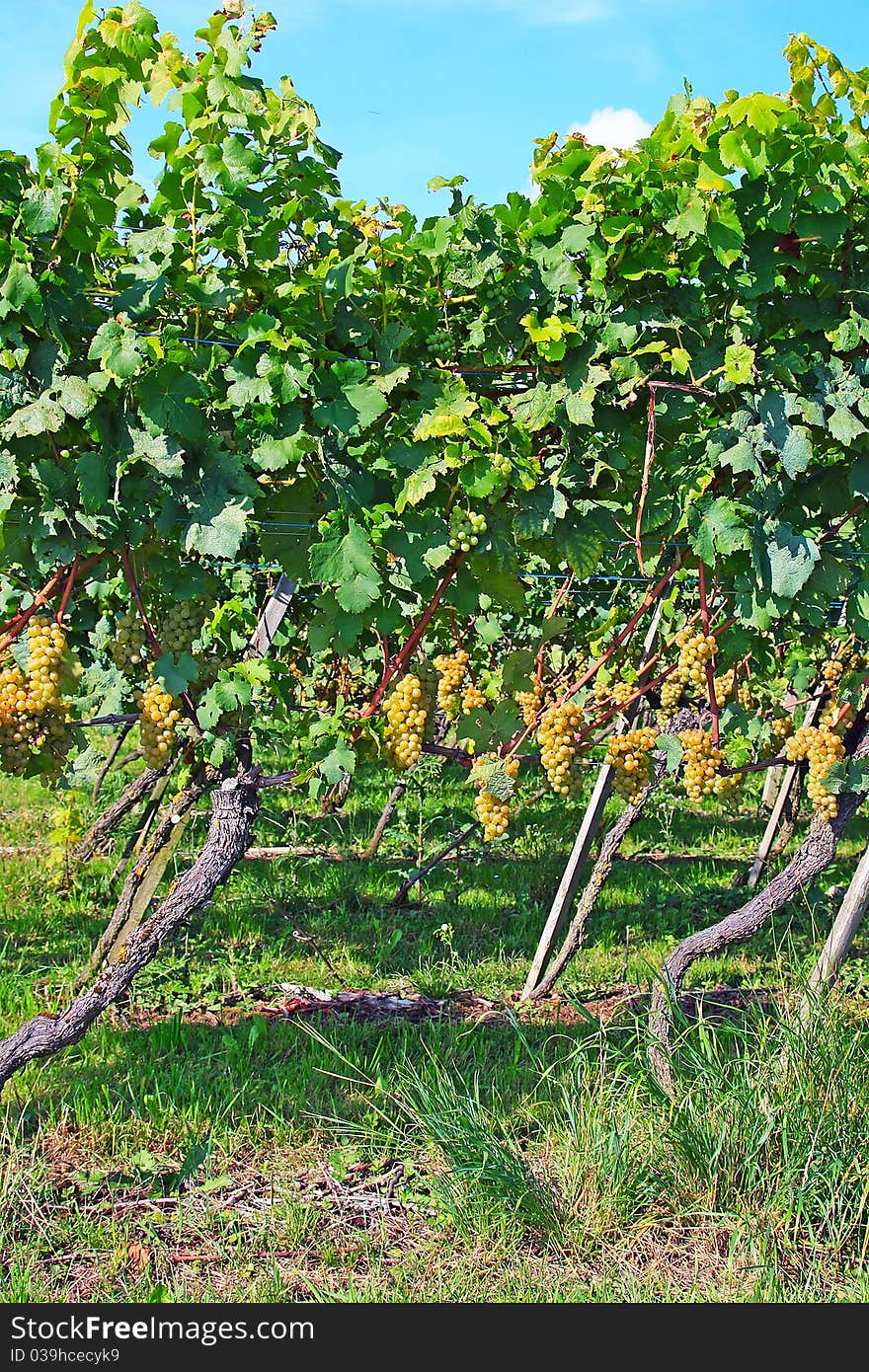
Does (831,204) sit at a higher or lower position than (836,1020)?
higher

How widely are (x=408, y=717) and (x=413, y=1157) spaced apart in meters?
1.42

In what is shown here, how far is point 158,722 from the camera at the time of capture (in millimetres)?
3031

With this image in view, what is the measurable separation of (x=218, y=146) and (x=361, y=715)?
1.38 metres

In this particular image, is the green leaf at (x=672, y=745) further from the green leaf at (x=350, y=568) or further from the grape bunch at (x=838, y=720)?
the green leaf at (x=350, y=568)

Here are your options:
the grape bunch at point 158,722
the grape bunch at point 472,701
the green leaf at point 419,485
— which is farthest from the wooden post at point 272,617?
the green leaf at point 419,485

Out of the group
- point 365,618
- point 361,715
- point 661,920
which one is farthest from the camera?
point 661,920

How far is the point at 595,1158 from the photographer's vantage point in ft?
10.3

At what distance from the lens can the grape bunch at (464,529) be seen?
2.74m

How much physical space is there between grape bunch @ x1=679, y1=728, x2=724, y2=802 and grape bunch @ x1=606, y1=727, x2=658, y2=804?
307mm

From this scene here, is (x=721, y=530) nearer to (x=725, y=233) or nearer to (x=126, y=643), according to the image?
(x=725, y=233)

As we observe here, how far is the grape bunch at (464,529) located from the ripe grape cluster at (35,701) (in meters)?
0.94

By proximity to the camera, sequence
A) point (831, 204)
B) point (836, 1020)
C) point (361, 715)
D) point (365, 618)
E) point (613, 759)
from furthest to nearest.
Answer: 1. point (836, 1020)
2. point (613, 759)
3. point (361, 715)
4. point (365, 618)
5. point (831, 204)
